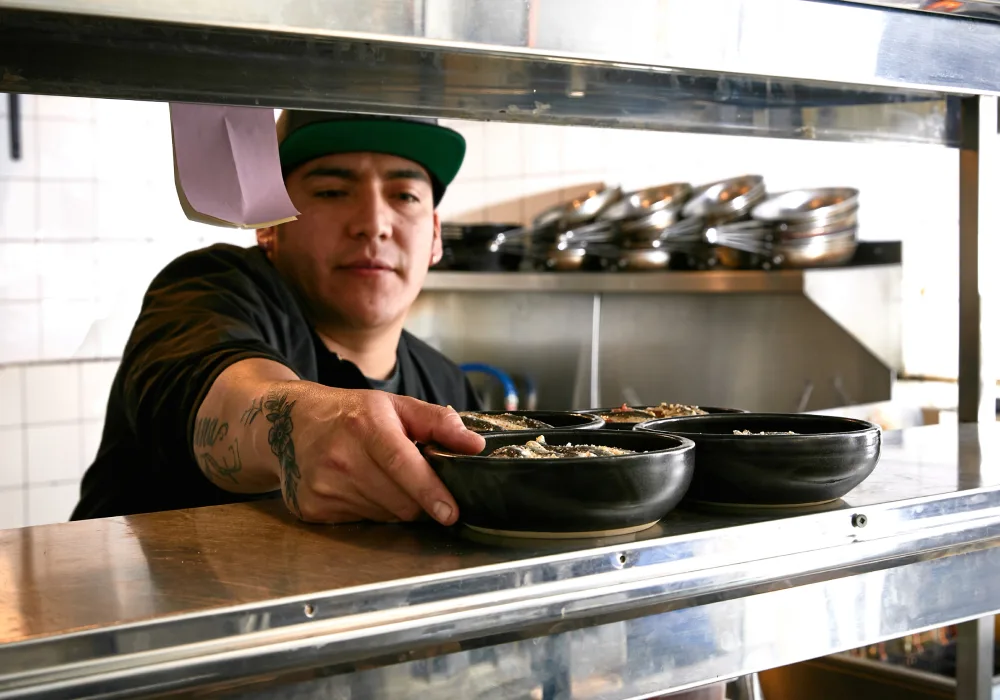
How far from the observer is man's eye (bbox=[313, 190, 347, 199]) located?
1682mm

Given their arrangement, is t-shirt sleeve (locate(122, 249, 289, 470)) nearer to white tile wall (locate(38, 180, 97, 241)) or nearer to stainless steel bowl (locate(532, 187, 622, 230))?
stainless steel bowl (locate(532, 187, 622, 230))

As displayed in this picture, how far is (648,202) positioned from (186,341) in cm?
247

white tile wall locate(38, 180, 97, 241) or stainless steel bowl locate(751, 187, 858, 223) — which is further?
white tile wall locate(38, 180, 97, 241)

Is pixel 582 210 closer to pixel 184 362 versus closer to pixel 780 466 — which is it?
pixel 184 362

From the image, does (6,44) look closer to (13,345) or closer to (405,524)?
(405,524)

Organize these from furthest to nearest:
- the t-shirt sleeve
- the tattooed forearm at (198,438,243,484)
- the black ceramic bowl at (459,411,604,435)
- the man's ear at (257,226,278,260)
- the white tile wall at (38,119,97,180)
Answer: the white tile wall at (38,119,97,180) → the man's ear at (257,226,278,260) → the t-shirt sleeve → the tattooed forearm at (198,438,243,484) → the black ceramic bowl at (459,411,604,435)

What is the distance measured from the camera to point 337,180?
1.68m

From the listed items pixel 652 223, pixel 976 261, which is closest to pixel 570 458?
pixel 976 261

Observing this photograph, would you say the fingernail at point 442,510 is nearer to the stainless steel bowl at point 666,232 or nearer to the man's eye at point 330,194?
the man's eye at point 330,194

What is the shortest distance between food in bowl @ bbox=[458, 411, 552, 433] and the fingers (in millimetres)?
115

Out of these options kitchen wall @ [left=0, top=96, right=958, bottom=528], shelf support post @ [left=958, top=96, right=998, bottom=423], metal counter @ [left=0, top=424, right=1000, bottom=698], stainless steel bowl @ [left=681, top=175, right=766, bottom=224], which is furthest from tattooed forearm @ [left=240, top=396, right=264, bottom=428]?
kitchen wall @ [left=0, top=96, right=958, bottom=528]

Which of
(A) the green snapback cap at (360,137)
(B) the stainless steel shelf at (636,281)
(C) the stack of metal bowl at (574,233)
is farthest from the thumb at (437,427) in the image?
(C) the stack of metal bowl at (574,233)

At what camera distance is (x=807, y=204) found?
3072 mm

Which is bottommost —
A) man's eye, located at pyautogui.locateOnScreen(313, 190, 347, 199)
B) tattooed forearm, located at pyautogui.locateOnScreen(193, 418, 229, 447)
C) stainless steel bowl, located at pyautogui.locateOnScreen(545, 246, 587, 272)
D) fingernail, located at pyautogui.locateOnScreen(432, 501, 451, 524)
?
fingernail, located at pyautogui.locateOnScreen(432, 501, 451, 524)
